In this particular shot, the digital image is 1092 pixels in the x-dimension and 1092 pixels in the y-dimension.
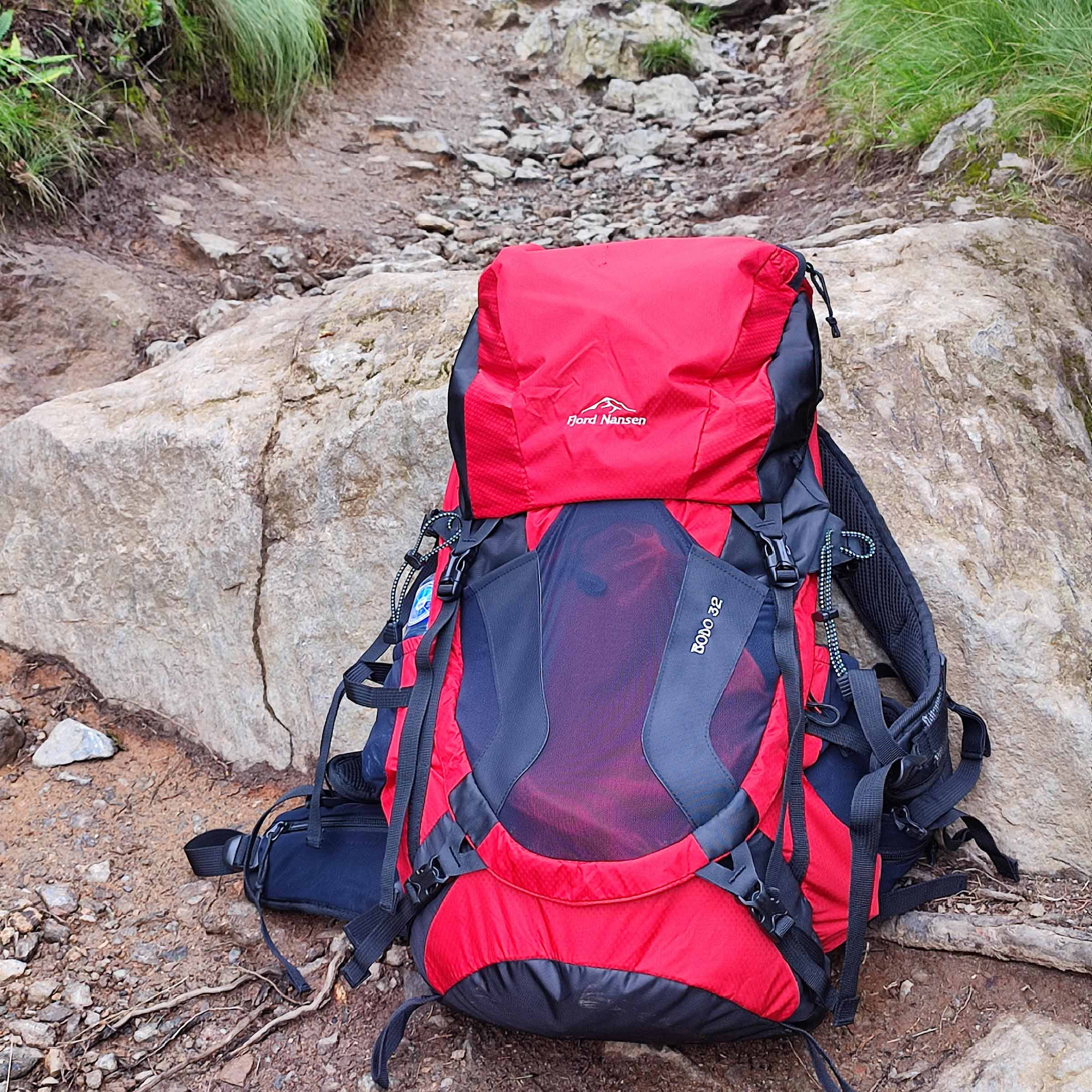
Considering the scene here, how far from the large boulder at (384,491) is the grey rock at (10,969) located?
0.78m

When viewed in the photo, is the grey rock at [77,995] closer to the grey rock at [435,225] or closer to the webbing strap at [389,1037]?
the webbing strap at [389,1037]

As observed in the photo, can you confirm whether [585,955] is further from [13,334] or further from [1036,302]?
[13,334]

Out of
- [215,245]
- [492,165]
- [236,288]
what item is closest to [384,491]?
[236,288]

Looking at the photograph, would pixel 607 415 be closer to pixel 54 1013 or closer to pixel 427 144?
pixel 54 1013

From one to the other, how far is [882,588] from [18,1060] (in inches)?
80.3

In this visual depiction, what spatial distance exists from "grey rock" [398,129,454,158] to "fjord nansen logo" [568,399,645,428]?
438 centimetres

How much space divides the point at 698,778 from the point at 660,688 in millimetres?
175

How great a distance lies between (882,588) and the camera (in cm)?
217

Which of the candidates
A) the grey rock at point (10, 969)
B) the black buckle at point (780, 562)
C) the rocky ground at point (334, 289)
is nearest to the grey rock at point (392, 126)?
the rocky ground at point (334, 289)

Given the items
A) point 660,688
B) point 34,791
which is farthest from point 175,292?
point 660,688

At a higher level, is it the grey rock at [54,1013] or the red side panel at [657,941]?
the red side panel at [657,941]

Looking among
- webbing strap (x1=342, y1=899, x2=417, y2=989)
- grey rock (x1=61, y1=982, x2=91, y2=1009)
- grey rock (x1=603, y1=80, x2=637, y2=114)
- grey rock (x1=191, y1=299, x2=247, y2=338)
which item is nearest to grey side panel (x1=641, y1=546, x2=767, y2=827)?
webbing strap (x1=342, y1=899, x2=417, y2=989)

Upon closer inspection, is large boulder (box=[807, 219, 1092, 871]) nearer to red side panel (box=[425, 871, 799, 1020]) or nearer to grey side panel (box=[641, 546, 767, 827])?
grey side panel (box=[641, 546, 767, 827])

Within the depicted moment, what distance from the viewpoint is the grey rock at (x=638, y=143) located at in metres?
5.64
